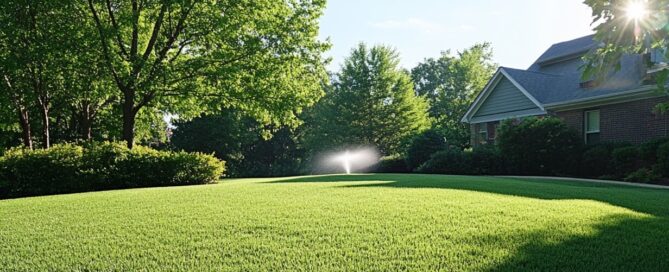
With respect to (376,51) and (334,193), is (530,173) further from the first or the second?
(376,51)

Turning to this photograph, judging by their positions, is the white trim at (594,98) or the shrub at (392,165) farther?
the shrub at (392,165)

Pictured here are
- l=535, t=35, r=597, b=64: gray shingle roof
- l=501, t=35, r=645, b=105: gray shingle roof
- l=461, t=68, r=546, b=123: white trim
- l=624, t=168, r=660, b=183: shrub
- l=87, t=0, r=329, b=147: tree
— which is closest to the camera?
l=624, t=168, r=660, b=183: shrub

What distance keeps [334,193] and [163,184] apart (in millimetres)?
7941

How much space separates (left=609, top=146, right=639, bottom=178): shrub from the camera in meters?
14.6

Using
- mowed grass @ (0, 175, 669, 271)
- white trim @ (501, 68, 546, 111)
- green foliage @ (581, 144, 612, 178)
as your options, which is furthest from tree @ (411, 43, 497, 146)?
mowed grass @ (0, 175, 669, 271)

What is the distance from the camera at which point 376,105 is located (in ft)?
130

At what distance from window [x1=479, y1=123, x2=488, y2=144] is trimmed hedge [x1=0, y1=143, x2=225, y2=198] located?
1415 cm

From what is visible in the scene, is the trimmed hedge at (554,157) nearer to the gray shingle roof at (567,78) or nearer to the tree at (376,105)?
the gray shingle roof at (567,78)

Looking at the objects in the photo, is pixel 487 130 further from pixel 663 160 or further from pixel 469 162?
pixel 663 160

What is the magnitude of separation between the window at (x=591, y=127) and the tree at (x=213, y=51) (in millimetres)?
10591

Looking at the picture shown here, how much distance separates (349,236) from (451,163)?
636 inches

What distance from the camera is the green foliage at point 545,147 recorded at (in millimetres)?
16875

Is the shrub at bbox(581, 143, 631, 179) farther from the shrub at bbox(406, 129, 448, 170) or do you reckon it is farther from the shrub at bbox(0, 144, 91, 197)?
the shrub at bbox(0, 144, 91, 197)

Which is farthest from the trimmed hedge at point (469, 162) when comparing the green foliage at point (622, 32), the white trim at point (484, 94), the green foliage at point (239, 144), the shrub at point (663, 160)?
the green foliage at point (239, 144)
